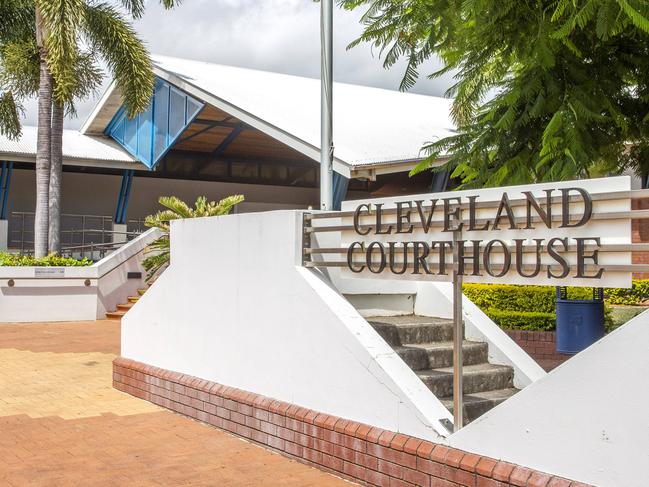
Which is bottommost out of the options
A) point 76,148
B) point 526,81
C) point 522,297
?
point 522,297

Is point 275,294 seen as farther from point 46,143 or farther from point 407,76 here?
point 46,143

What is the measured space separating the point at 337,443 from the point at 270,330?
1.28 metres

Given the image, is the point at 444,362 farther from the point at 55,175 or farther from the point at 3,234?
the point at 3,234

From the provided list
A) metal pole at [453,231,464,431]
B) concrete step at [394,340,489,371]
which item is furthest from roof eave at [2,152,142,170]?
metal pole at [453,231,464,431]

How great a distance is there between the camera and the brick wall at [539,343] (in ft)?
37.6

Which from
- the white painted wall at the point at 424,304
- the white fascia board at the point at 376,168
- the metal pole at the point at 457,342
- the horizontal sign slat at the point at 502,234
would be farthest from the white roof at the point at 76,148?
the metal pole at the point at 457,342

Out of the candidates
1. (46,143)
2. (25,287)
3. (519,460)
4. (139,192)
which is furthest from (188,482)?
(139,192)

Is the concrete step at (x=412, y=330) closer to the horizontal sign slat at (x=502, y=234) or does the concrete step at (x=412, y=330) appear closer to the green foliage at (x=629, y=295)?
the horizontal sign slat at (x=502, y=234)

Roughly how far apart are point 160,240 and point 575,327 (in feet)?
39.5

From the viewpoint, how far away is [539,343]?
460 inches

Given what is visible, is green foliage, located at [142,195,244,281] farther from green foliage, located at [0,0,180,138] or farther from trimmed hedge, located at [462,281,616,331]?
trimmed hedge, located at [462,281,616,331]

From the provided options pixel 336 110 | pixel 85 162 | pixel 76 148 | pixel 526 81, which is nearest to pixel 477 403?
pixel 526 81

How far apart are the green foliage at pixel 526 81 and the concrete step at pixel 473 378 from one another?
1.50 meters

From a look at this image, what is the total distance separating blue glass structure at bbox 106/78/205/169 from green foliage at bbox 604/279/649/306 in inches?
476
